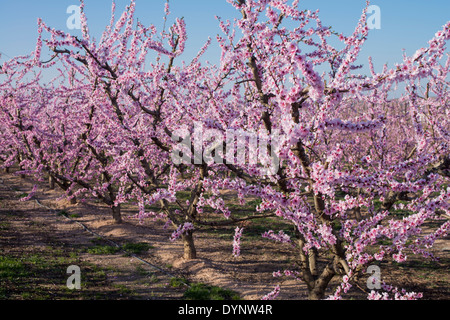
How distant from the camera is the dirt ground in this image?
27.5 feet

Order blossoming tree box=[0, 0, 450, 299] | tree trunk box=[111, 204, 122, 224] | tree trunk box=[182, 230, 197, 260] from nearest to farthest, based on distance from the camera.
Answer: blossoming tree box=[0, 0, 450, 299]
tree trunk box=[182, 230, 197, 260]
tree trunk box=[111, 204, 122, 224]

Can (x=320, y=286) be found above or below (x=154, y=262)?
above

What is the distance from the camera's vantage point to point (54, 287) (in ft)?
26.7

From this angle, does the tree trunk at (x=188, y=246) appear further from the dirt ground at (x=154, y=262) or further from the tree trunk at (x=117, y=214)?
the tree trunk at (x=117, y=214)

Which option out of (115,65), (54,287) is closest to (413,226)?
(54,287)

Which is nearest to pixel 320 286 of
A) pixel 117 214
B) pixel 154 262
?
pixel 154 262

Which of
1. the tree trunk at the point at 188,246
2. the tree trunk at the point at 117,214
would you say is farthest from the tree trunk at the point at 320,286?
the tree trunk at the point at 117,214

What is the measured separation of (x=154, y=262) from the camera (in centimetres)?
1033

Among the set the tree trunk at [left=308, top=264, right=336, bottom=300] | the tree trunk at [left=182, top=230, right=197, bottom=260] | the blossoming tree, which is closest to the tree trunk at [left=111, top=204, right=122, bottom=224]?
the blossoming tree

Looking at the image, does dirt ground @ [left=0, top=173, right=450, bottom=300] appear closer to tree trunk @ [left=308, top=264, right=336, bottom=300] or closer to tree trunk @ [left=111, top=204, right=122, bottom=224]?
tree trunk @ [left=111, top=204, right=122, bottom=224]

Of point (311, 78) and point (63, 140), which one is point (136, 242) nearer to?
point (63, 140)

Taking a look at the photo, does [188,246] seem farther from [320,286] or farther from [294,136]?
[294,136]
